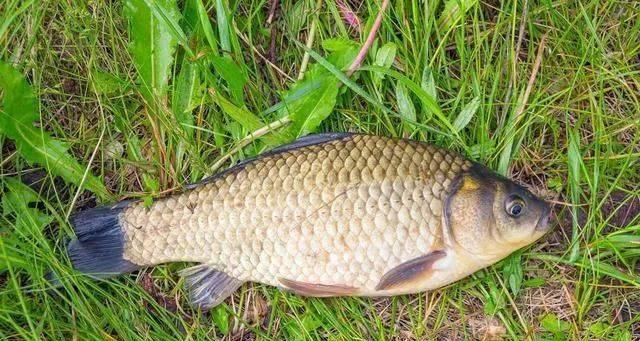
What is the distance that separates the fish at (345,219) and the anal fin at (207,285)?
2cm

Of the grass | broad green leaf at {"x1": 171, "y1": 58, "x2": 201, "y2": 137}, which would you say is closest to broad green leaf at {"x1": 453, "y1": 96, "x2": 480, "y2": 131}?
the grass

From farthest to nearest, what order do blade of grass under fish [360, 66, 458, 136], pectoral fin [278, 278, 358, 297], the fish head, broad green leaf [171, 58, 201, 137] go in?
broad green leaf [171, 58, 201, 137] < blade of grass under fish [360, 66, 458, 136] < pectoral fin [278, 278, 358, 297] < the fish head

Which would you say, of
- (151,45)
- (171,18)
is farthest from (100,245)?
(171,18)

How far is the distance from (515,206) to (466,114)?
0.42 m

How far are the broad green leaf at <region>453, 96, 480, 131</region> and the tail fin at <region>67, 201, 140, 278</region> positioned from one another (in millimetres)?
1211

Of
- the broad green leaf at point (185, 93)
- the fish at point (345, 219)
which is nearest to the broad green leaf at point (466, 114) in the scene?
the fish at point (345, 219)

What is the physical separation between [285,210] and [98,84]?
0.87 metres

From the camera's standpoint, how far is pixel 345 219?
2154 mm

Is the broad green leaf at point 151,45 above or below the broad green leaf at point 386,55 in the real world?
above

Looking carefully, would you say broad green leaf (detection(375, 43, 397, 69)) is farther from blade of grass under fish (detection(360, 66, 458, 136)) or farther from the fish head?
the fish head

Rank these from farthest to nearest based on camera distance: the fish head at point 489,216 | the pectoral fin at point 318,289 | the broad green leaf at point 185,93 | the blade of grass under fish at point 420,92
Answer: the broad green leaf at point 185,93 < the blade of grass under fish at point 420,92 < the pectoral fin at point 318,289 < the fish head at point 489,216

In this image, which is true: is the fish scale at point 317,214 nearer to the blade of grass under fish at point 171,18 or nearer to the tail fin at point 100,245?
the tail fin at point 100,245

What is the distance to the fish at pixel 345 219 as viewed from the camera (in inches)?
84.0

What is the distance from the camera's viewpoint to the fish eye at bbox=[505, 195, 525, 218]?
7.00 feet
